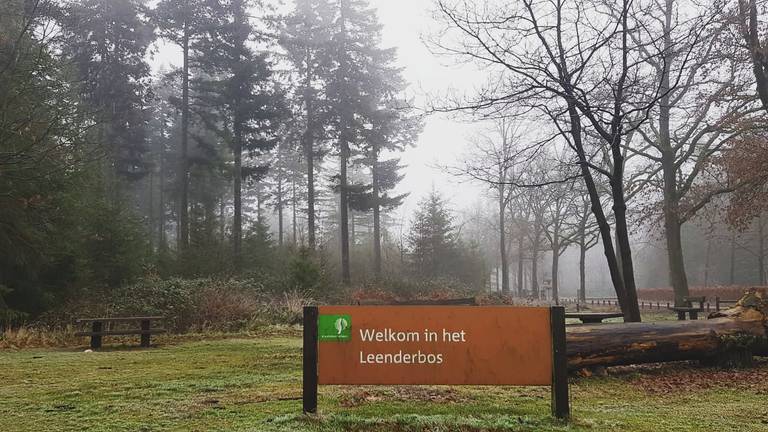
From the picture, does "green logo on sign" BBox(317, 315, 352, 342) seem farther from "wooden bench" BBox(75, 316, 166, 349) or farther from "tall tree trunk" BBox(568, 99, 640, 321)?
"wooden bench" BBox(75, 316, 166, 349)

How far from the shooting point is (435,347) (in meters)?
5.29

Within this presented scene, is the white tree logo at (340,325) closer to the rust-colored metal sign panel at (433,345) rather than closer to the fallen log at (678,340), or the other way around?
the rust-colored metal sign panel at (433,345)

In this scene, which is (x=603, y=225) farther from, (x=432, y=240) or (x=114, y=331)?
(x=432, y=240)

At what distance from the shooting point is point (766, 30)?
14.3 meters

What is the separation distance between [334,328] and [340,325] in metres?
0.06

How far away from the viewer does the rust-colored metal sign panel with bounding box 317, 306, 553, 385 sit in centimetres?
525

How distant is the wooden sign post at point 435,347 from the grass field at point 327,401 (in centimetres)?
35

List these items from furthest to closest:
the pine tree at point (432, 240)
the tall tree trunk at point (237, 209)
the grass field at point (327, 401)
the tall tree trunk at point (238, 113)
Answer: the pine tree at point (432, 240) < the tall tree trunk at point (238, 113) < the tall tree trunk at point (237, 209) < the grass field at point (327, 401)

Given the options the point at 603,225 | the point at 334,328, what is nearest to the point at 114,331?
the point at 334,328

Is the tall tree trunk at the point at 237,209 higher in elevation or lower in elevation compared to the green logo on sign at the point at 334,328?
higher

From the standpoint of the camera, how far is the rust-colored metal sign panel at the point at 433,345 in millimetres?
5254

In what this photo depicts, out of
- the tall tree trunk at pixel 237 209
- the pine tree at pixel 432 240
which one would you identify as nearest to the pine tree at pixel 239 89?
the tall tree trunk at pixel 237 209

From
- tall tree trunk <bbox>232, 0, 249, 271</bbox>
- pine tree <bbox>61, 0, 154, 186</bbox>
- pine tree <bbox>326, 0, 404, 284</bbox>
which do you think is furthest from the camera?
pine tree <bbox>326, 0, 404, 284</bbox>

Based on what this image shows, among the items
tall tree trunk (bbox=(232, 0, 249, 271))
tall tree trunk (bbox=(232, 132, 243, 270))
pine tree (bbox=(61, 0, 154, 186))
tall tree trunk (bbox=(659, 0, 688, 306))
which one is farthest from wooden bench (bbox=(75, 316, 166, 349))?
tall tree trunk (bbox=(659, 0, 688, 306))
